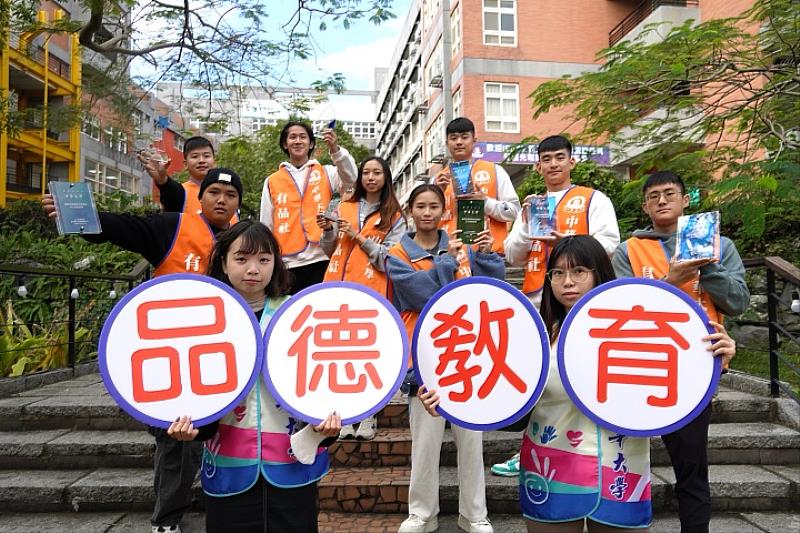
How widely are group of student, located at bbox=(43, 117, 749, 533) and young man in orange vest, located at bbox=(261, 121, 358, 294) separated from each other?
0.01 metres

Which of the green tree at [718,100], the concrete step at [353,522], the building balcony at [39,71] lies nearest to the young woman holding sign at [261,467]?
the concrete step at [353,522]

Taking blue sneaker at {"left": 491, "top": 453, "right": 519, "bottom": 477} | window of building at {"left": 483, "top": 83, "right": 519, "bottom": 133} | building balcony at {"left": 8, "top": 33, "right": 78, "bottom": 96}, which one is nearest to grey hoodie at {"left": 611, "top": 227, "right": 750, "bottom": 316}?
blue sneaker at {"left": 491, "top": 453, "right": 519, "bottom": 477}

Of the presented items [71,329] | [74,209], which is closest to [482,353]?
[74,209]

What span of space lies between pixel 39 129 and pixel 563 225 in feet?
70.5

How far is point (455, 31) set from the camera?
22.3 metres

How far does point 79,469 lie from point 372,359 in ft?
9.83

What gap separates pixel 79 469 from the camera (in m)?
3.78

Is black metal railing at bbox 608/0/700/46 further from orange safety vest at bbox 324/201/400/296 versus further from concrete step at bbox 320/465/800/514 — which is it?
concrete step at bbox 320/465/800/514

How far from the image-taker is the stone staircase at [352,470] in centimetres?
341

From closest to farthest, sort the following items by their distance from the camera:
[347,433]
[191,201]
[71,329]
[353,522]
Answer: [353,522] < [191,201] < [347,433] < [71,329]

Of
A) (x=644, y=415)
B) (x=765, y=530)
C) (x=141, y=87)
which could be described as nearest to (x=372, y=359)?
(x=644, y=415)

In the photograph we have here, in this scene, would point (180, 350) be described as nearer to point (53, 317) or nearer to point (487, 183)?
point (487, 183)

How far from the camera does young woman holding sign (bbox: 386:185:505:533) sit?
2916 mm

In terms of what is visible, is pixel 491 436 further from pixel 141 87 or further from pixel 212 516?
pixel 141 87
